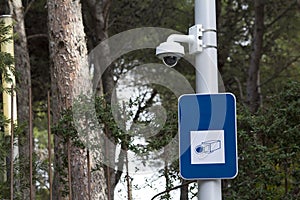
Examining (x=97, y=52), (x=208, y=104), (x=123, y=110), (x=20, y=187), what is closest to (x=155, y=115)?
(x=123, y=110)

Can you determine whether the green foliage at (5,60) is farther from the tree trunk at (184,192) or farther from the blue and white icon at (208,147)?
the blue and white icon at (208,147)

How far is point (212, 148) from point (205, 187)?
28 centimetres

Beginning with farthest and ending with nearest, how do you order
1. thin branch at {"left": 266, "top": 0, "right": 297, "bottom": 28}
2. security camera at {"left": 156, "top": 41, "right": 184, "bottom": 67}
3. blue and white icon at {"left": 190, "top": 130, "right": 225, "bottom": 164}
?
thin branch at {"left": 266, "top": 0, "right": 297, "bottom": 28}
security camera at {"left": 156, "top": 41, "right": 184, "bottom": 67}
blue and white icon at {"left": 190, "top": 130, "right": 225, "bottom": 164}

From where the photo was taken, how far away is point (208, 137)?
4266 mm

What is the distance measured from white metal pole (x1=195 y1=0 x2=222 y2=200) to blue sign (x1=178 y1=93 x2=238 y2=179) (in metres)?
0.10

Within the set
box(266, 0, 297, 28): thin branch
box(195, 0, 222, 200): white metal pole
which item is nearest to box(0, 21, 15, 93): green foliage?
box(195, 0, 222, 200): white metal pole

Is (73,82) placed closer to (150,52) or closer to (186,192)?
(186,192)

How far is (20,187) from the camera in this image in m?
6.43

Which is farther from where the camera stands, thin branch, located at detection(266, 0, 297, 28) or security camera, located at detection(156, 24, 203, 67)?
thin branch, located at detection(266, 0, 297, 28)

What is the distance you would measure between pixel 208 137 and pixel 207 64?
53 cm

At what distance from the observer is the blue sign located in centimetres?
424

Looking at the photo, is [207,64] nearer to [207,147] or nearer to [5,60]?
[207,147]

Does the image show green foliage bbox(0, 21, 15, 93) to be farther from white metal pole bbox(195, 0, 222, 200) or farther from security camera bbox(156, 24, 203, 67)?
white metal pole bbox(195, 0, 222, 200)

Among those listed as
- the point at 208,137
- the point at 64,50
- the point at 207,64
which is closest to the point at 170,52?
the point at 207,64
